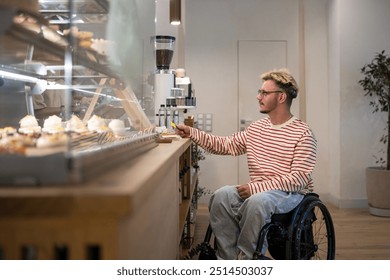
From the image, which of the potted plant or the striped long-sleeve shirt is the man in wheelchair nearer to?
the striped long-sleeve shirt

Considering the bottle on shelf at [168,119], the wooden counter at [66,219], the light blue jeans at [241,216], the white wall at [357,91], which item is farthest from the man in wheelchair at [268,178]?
the white wall at [357,91]


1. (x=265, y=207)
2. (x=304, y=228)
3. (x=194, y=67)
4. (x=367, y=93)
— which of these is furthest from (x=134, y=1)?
(x=194, y=67)

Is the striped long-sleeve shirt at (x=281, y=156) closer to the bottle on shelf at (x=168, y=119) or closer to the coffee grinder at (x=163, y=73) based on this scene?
the bottle on shelf at (x=168, y=119)

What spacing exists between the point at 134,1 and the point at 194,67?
11.8 ft

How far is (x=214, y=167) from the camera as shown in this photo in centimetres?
517

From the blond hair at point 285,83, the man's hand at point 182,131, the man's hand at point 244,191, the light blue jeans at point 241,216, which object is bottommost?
the light blue jeans at point 241,216

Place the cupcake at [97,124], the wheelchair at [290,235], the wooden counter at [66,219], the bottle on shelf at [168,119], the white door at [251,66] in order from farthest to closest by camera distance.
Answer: the white door at [251,66] → the bottle on shelf at [168,119] → the wheelchair at [290,235] → the cupcake at [97,124] → the wooden counter at [66,219]

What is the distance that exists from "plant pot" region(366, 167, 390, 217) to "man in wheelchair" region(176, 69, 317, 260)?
2.22 metres

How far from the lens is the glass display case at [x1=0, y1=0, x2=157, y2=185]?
667mm

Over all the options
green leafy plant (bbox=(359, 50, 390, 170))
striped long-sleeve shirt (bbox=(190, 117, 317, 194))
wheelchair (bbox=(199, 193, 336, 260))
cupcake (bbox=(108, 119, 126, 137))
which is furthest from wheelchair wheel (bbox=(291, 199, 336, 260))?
green leafy plant (bbox=(359, 50, 390, 170))

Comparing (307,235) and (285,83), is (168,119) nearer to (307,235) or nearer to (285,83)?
(285,83)

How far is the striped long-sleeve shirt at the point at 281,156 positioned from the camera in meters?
1.99

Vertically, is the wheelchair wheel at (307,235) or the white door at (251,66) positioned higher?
the white door at (251,66)

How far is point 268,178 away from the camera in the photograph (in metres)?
2.10
